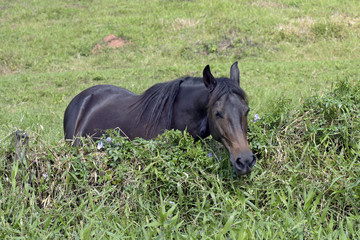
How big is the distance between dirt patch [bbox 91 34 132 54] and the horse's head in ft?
43.0

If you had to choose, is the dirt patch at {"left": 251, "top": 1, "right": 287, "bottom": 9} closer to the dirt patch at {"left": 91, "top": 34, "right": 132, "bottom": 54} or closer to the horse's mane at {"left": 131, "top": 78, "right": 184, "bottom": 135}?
the dirt patch at {"left": 91, "top": 34, "right": 132, "bottom": 54}

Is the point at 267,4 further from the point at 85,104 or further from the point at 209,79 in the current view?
the point at 209,79

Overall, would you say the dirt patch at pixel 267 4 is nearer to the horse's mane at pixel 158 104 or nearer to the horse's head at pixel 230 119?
the horse's mane at pixel 158 104

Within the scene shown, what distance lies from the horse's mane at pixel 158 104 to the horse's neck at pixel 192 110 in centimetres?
7

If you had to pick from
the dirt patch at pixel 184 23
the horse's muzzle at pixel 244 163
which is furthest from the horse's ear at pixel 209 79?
the dirt patch at pixel 184 23

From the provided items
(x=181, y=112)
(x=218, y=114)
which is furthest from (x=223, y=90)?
(x=181, y=112)

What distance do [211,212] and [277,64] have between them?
1023 centimetres

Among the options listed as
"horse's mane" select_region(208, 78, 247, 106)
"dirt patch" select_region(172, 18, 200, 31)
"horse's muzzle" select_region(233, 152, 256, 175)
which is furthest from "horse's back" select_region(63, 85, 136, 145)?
"dirt patch" select_region(172, 18, 200, 31)

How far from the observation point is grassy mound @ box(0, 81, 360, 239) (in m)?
3.50

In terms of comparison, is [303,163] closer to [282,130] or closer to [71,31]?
[282,130]

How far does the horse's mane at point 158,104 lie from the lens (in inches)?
190

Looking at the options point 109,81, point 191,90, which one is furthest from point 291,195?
point 109,81

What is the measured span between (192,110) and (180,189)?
1.07 meters

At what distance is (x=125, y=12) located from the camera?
20.7m
